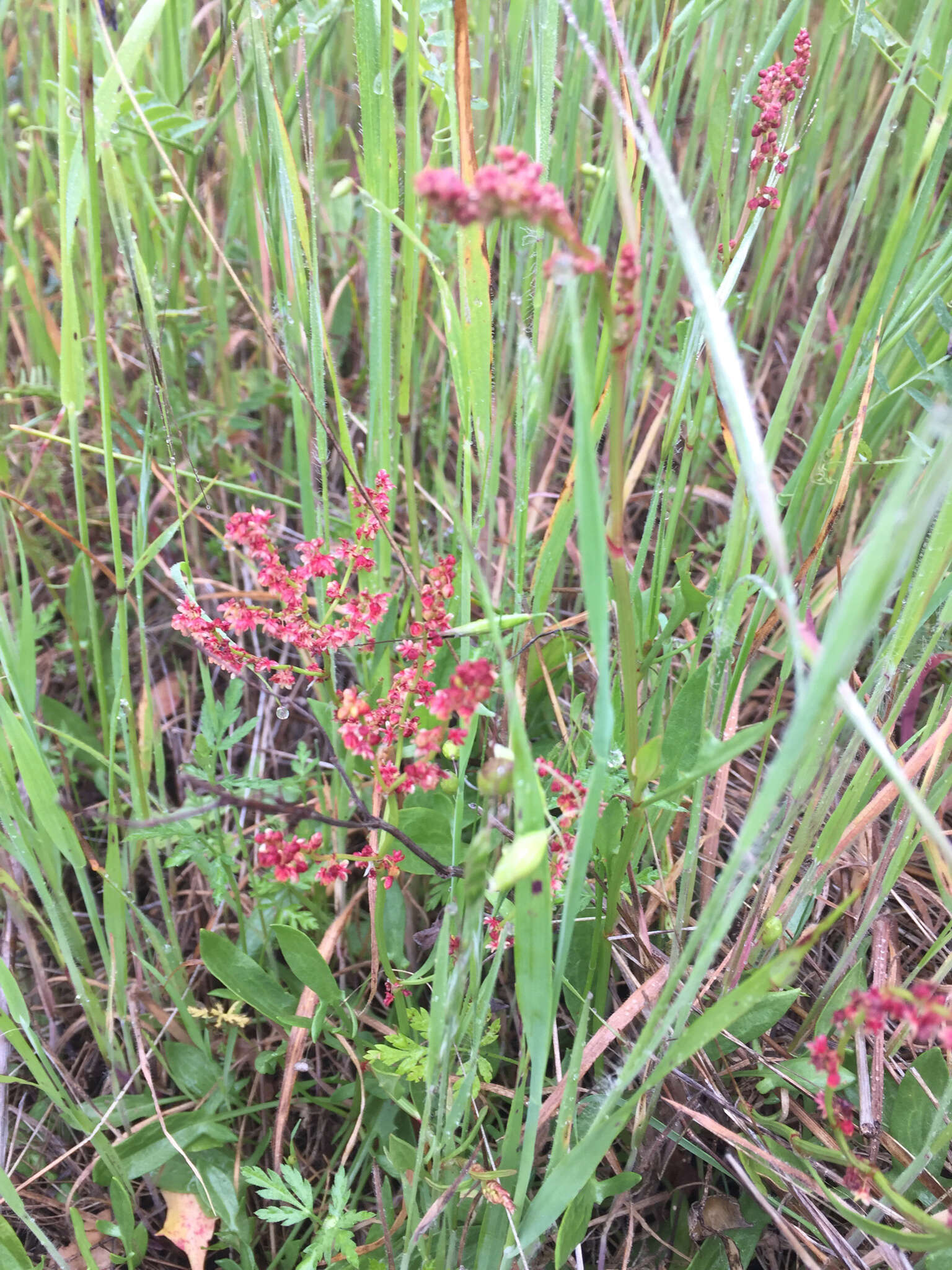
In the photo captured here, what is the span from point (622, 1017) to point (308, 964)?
0.35 meters

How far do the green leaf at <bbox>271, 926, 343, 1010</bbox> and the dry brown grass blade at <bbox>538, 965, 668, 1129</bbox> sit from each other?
262 millimetres

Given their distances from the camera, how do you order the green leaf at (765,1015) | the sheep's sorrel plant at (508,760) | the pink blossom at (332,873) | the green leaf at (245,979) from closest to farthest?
1. the sheep's sorrel plant at (508,760)
2. the pink blossom at (332,873)
3. the green leaf at (765,1015)
4. the green leaf at (245,979)

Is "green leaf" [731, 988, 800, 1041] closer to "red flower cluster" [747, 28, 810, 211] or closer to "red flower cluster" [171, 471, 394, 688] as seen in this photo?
"red flower cluster" [171, 471, 394, 688]

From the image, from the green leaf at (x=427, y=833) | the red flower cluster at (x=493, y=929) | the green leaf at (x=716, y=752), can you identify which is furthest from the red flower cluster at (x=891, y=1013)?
the green leaf at (x=427, y=833)

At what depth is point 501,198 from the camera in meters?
0.47

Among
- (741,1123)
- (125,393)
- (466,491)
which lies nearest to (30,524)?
(125,393)

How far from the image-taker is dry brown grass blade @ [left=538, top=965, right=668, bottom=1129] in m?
0.96

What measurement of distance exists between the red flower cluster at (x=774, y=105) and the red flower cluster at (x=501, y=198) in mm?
498

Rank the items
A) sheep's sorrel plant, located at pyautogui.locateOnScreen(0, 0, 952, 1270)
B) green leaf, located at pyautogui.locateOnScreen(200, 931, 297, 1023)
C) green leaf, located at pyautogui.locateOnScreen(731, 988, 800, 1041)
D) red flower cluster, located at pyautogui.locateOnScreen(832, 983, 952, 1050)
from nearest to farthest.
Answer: red flower cluster, located at pyautogui.locateOnScreen(832, 983, 952, 1050) < sheep's sorrel plant, located at pyautogui.locateOnScreen(0, 0, 952, 1270) < green leaf, located at pyautogui.locateOnScreen(731, 988, 800, 1041) < green leaf, located at pyautogui.locateOnScreen(200, 931, 297, 1023)

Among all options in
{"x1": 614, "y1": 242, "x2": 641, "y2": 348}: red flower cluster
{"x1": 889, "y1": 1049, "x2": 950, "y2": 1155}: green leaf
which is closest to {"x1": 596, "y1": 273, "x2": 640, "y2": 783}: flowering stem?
A: {"x1": 614, "y1": 242, "x2": 641, "y2": 348}: red flower cluster

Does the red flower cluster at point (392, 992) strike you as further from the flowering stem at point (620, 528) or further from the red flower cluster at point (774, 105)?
the red flower cluster at point (774, 105)

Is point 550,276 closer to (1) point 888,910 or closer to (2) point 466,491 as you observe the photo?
(2) point 466,491

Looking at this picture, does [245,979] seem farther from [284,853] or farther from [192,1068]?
[284,853]

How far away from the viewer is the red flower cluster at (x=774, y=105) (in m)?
0.91
